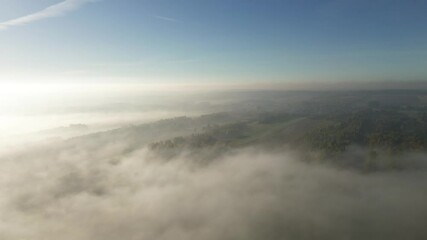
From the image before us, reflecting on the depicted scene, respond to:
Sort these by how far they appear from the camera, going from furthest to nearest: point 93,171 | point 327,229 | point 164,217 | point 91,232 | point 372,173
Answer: point 93,171 → point 372,173 → point 164,217 → point 91,232 → point 327,229

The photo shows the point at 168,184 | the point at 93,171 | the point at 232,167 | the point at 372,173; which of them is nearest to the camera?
the point at 372,173

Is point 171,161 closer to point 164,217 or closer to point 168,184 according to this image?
point 168,184

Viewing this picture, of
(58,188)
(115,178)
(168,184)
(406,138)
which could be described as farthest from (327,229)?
(58,188)

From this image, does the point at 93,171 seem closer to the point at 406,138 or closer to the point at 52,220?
the point at 52,220

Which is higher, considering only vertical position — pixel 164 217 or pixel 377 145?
pixel 377 145

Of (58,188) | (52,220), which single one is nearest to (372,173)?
(52,220)

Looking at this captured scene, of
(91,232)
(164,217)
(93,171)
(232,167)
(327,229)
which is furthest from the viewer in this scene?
(93,171)

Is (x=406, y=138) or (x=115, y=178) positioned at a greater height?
(x=406, y=138)

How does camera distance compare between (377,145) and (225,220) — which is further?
(377,145)

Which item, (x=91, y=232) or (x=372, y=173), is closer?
(x=91, y=232)
